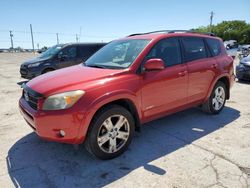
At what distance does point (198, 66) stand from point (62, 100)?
283 cm

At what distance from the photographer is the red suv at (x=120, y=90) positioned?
127 inches

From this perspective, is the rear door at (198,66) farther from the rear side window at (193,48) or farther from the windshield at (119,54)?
the windshield at (119,54)

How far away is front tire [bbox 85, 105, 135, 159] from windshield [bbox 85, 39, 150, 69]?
31.0 inches

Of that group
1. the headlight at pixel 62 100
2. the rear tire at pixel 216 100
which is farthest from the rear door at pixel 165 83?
the headlight at pixel 62 100

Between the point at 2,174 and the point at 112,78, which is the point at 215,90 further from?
the point at 2,174

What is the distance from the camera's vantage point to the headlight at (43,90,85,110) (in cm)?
318

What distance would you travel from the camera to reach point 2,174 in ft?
10.9

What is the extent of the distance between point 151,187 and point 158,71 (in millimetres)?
1864

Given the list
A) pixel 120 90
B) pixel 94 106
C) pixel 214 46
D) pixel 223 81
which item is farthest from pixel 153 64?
pixel 223 81

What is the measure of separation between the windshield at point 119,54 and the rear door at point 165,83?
0.26 metres

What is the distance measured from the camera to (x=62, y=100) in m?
3.21

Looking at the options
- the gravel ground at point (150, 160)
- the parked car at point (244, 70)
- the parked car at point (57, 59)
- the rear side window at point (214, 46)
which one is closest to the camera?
the gravel ground at point (150, 160)

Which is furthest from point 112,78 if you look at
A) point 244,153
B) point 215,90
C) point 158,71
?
point 215,90

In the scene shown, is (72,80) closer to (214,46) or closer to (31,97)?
(31,97)
